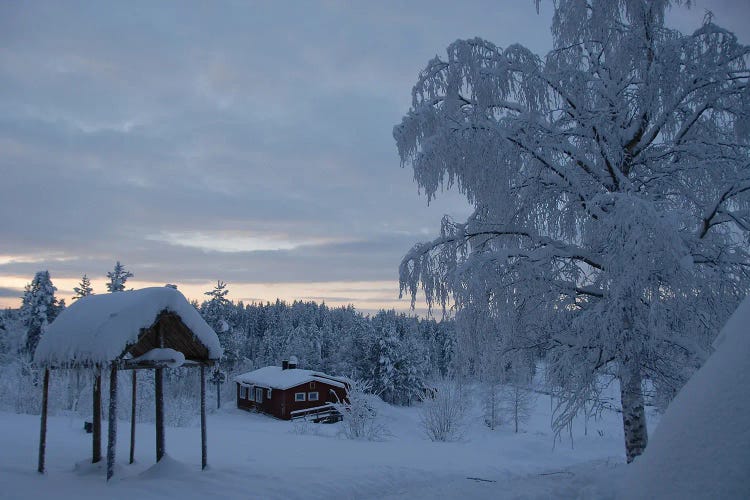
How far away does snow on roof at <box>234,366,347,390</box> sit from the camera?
1613 inches

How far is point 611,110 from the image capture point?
714 cm

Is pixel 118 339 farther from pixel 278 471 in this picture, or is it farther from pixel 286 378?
pixel 286 378

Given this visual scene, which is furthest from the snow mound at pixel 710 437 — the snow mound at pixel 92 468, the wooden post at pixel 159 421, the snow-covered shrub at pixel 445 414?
the snow-covered shrub at pixel 445 414

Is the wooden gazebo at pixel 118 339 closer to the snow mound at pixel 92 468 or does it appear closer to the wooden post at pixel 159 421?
the wooden post at pixel 159 421

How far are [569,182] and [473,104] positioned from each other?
6.40 ft

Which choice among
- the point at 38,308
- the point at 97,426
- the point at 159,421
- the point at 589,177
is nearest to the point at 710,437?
the point at 589,177

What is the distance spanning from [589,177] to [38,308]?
4752 cm

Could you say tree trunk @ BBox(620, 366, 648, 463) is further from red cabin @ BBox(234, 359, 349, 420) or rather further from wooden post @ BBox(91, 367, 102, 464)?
red cabin @ BBox(234, 359, 349, 420)

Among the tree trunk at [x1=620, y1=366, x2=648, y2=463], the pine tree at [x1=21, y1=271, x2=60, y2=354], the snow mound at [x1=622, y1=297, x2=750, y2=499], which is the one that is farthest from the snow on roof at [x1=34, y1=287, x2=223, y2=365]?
the pine tree at [x1=21, y1=271, x2=60, y2=354]

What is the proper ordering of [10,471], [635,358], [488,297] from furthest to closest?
1. [10,471]
2. [488,297]
3. [635,358]

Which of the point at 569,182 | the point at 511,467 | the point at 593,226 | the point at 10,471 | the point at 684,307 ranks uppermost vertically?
the point at 569,182

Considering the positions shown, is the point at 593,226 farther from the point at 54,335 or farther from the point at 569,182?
the point at 54,335

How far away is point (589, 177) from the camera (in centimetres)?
757

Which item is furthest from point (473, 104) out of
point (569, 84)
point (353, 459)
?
point (353, 459)
